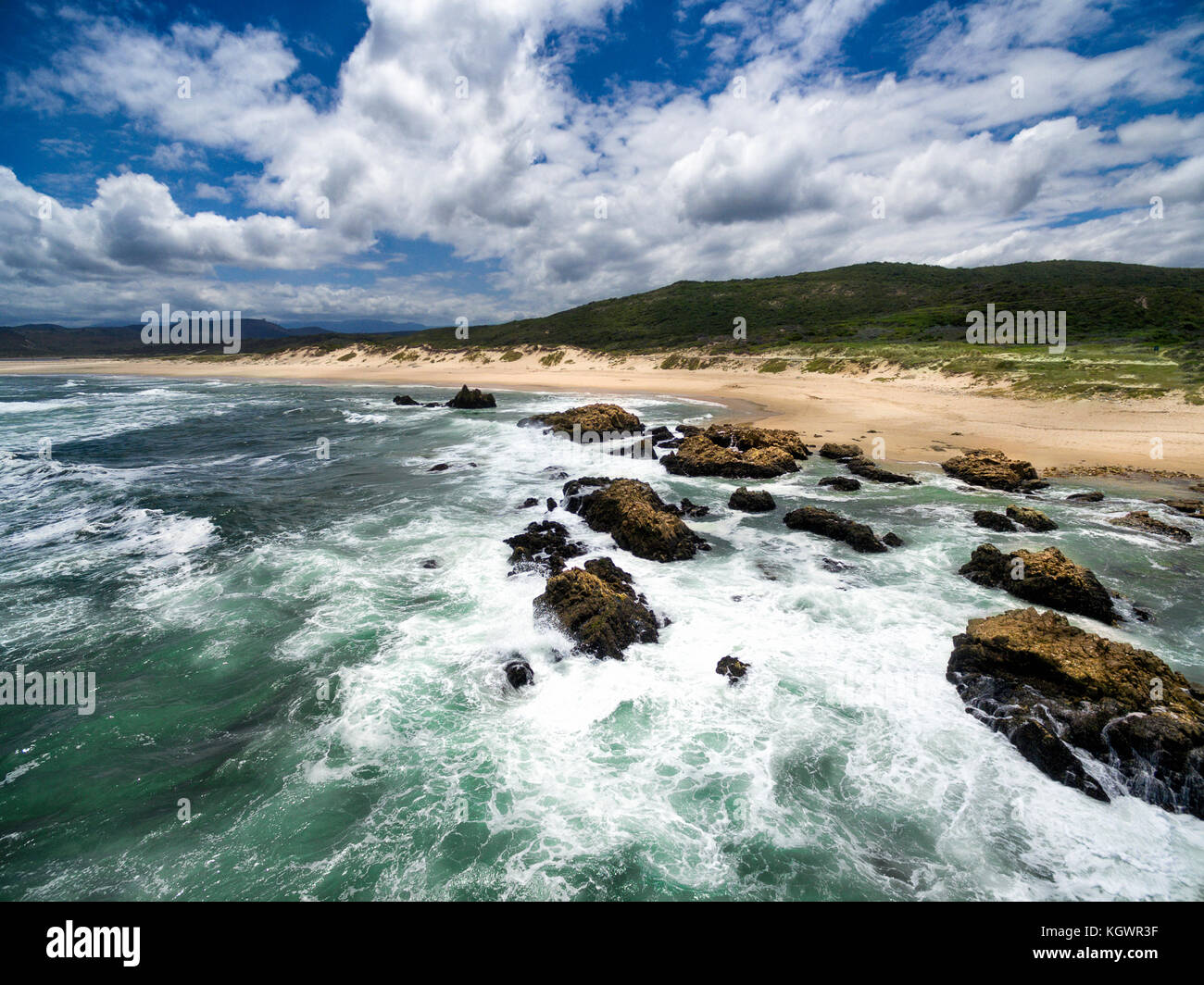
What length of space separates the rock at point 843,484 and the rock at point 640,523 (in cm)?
741

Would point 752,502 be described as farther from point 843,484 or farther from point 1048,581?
point 1048,581

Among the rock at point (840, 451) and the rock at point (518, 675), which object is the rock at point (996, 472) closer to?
the rock at point (840, 451)

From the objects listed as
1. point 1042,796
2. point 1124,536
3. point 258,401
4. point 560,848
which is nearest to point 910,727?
point 1042,796

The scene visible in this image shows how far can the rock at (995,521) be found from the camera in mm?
14773

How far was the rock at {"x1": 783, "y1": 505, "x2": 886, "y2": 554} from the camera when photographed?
44.7 feet

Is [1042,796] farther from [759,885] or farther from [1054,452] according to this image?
[1054,452]

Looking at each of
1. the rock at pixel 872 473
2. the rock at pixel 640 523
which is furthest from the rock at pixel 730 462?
the rock at pixel 640 523

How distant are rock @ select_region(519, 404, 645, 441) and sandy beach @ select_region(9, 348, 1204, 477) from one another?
29.3ft

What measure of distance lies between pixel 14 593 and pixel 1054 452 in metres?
36.0

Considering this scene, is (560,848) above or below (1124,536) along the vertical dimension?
below

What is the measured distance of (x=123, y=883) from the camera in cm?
556

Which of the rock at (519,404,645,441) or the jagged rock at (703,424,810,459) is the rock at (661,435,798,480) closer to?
the jagged rock at (703,424,810,459)

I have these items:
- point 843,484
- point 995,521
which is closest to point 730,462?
point 843,484

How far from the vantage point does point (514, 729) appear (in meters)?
7.80
